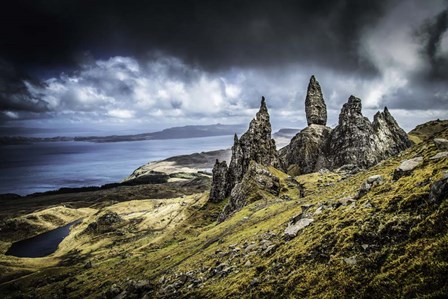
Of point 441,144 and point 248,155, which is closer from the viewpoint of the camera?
point 441,144

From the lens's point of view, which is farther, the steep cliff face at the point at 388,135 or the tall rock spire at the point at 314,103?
the tall rock spire at the point at 314,103

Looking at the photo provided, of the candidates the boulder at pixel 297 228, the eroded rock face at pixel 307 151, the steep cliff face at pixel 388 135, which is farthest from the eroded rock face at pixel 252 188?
the steep cliff face at pixel 388 135

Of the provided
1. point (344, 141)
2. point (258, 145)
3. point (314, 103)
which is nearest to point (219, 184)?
point (258, 145)

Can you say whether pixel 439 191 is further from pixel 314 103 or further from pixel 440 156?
pixel 314 103

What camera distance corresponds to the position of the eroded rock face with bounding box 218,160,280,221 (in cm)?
10353

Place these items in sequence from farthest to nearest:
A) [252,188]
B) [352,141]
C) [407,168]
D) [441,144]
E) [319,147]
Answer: [319,147], [352,141], [252,188], [441,144], [407,168]

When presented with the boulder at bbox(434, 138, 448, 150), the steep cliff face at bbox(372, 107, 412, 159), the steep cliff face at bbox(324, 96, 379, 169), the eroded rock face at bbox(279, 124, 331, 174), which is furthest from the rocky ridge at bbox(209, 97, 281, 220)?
the boulder at bbox(434, 138, 448, 150)

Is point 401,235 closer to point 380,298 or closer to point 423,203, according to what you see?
point 423,203

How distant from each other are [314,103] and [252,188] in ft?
359

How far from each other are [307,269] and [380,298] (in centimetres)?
761

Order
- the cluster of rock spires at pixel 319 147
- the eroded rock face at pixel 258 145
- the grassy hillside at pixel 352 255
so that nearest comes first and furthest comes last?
the grassy hillside at pixel 352 255 < the eroded rock face at pixel 258 145 < the cluster of rock spires at pixel 319 147

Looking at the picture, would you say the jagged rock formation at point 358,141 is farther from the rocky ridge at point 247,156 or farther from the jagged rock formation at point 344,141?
the rocky ridge at point 247,156

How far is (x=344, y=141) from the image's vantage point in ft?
538

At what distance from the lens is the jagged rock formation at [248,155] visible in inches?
6161
